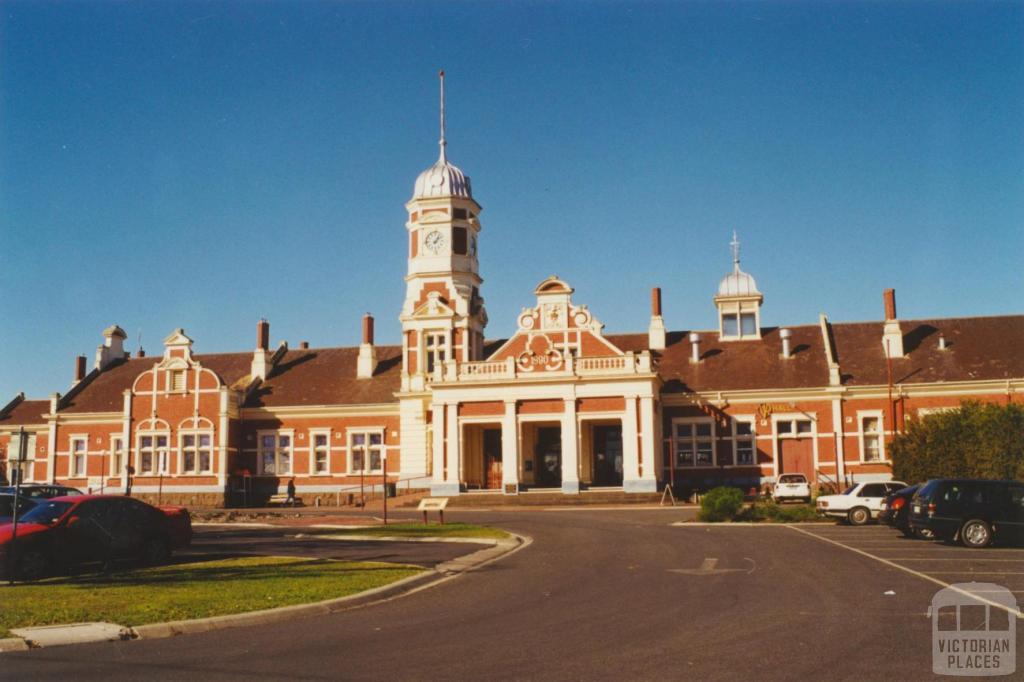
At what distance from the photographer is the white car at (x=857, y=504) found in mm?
30609

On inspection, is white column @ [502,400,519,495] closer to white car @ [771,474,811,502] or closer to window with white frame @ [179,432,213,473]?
white car @ [771,474,811,502]

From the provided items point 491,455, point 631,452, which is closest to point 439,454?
point 491,455

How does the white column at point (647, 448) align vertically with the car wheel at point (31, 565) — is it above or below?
above

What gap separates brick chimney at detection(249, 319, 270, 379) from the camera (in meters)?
58.0

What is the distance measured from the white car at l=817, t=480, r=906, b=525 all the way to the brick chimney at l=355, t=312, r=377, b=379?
1269 inches

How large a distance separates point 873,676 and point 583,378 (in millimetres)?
36885

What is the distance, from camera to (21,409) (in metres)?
61.1

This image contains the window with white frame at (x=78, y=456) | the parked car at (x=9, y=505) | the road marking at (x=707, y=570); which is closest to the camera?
the road marking at (x=707, y=570)

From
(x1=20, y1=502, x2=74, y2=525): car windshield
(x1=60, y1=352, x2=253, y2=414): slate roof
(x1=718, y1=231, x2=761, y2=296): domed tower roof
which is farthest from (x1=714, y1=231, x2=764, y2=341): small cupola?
(x1=20, y1=502, x2=74, y2=525): car windshield

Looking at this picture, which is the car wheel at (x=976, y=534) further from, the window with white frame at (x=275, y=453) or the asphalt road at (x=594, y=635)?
the window with white frame at (x=275, y=453)

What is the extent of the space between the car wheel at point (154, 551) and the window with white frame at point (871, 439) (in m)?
37.6

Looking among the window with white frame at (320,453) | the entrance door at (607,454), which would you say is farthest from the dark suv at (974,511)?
the window with white frame at (320,453)

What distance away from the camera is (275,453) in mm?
54812

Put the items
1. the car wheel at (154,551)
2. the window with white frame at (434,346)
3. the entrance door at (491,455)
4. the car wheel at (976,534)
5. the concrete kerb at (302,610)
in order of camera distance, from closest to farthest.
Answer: the concrete kerb at (302,610) < the car wheel at (154,551) < the car wheel at (976,534) < the entrance door at (491,455) < the window with white frame at (434,346)
